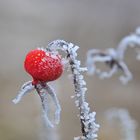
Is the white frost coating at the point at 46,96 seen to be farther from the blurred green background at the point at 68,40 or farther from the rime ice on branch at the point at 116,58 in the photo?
the blurred green background at the point at 68,40

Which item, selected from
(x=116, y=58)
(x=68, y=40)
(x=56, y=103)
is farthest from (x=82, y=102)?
(x=68, y=40)

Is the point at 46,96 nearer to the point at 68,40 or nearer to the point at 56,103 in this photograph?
the point at 56,103

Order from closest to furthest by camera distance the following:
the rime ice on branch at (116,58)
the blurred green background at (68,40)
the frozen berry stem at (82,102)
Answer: the frozen berry stem at (82,102)
the rime ice on branch at (116,58)
the blurred green background at (68,40)

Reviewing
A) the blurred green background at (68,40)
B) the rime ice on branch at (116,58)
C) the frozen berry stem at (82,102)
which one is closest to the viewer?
the frozen berry stem at (82,102)

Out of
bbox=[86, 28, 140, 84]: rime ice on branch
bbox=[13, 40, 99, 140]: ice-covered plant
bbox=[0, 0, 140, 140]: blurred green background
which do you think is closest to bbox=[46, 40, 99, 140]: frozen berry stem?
bbox=[13, 40, 99, 140]: ice-covered plant

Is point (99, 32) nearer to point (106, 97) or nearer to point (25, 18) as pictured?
point (25, 18)

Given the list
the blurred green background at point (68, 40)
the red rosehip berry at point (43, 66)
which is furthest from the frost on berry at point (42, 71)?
the blurred green background at point (68, 40)

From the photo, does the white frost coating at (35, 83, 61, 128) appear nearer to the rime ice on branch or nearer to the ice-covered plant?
the ice-covered plant
